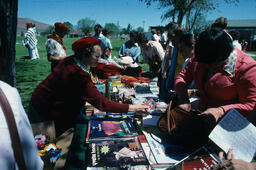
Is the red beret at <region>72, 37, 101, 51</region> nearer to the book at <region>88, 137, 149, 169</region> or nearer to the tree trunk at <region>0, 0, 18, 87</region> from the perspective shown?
the tree trunk at <region>0, 0, 18, 87</region>

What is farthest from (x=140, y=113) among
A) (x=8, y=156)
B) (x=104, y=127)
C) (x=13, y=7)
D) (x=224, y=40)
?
(x=13, y=7)

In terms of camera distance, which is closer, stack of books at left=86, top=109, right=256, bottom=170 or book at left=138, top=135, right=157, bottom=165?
stack of books at left=86, top=109, right=256, bottom=170

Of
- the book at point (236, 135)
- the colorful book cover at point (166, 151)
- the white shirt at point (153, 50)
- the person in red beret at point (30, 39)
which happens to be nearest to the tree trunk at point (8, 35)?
the colorful book cover at point (166, 151)

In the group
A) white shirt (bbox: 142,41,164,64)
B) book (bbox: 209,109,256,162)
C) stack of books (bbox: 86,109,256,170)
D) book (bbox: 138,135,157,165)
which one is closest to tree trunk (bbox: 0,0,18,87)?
stack of books (bbox: 86,109,256,170)

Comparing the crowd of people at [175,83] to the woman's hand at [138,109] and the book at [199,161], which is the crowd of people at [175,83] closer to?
the woman's hand at [138,109]

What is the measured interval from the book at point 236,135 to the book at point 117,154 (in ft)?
1.70

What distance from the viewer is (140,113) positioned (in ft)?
6.15

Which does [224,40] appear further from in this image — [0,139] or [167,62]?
[167,62]

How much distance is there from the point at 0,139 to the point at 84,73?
1.28 meters

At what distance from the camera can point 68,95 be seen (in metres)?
1.95

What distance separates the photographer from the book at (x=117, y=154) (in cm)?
120

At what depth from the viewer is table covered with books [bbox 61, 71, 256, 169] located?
1182 millimetres

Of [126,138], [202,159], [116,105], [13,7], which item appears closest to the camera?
[202,159]

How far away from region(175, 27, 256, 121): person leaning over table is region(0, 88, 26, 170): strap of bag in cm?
110
